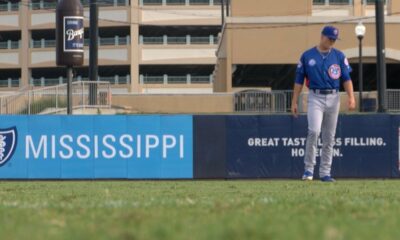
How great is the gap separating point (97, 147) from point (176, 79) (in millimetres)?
51899

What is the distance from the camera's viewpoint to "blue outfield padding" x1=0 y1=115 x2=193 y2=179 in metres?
14.6

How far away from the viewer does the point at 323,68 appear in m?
10.1

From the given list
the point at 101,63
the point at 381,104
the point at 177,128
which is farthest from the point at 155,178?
the point at 101,63

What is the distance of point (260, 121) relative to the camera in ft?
47.8

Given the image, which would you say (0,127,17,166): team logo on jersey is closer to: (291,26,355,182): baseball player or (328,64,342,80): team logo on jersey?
(291,26,355,182): baseball player

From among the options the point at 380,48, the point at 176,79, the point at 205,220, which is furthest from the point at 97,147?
the point at 176,79

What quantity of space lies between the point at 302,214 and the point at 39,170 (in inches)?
398

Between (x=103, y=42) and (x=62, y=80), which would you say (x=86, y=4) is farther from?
(x=62, y=80)

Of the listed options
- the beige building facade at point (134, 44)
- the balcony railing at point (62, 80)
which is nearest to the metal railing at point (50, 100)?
the beige building facade at point (134, 44)

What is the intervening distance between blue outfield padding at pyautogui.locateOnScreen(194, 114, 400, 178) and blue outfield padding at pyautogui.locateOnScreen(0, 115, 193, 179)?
3.23 feet

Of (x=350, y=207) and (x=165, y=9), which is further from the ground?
(x=165, y=9)

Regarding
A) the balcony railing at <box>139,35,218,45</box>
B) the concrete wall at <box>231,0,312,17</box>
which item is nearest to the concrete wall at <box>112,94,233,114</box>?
the concrete wall at <box>231,0,312,17</box>

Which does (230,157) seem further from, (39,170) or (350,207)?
(350,207)

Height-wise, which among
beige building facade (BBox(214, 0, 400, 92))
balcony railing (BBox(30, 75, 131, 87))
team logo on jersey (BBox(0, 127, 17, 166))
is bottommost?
team logo on jersey (BBox(0, 127, 17, 166))
